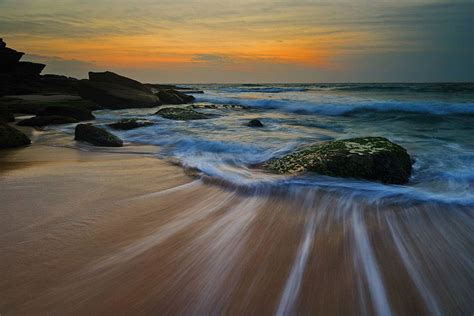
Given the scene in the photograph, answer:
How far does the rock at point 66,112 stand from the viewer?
12406 mm

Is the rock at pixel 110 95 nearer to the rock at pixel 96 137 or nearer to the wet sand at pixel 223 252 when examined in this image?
the rock at pixel 96 137

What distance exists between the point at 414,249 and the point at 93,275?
2.28 m

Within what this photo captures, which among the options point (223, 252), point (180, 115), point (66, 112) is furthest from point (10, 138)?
point (180, 115)

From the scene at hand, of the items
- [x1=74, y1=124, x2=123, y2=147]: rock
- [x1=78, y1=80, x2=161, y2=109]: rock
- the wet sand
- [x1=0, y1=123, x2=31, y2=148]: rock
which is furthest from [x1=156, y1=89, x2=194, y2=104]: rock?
the wet sand

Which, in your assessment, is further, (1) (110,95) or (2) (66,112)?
(1) (110,95)

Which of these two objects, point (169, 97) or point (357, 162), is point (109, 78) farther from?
point (357, 162)

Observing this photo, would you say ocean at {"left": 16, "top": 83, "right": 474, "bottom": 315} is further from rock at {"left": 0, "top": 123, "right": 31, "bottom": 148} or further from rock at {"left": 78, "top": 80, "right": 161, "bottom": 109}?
rock at {"left": 78, "top": 80, "right": 161, "bottom": 109}

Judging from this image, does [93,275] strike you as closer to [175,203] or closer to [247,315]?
[247,315]

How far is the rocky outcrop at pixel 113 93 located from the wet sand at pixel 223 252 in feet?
49.2

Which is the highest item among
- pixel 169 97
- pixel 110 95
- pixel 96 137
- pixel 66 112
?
pixel 110 95

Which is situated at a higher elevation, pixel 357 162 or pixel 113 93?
pixel 113 93

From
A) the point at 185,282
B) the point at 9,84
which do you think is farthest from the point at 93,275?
the point at 9,84

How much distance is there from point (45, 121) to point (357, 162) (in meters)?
9.75

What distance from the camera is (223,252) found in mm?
2662
